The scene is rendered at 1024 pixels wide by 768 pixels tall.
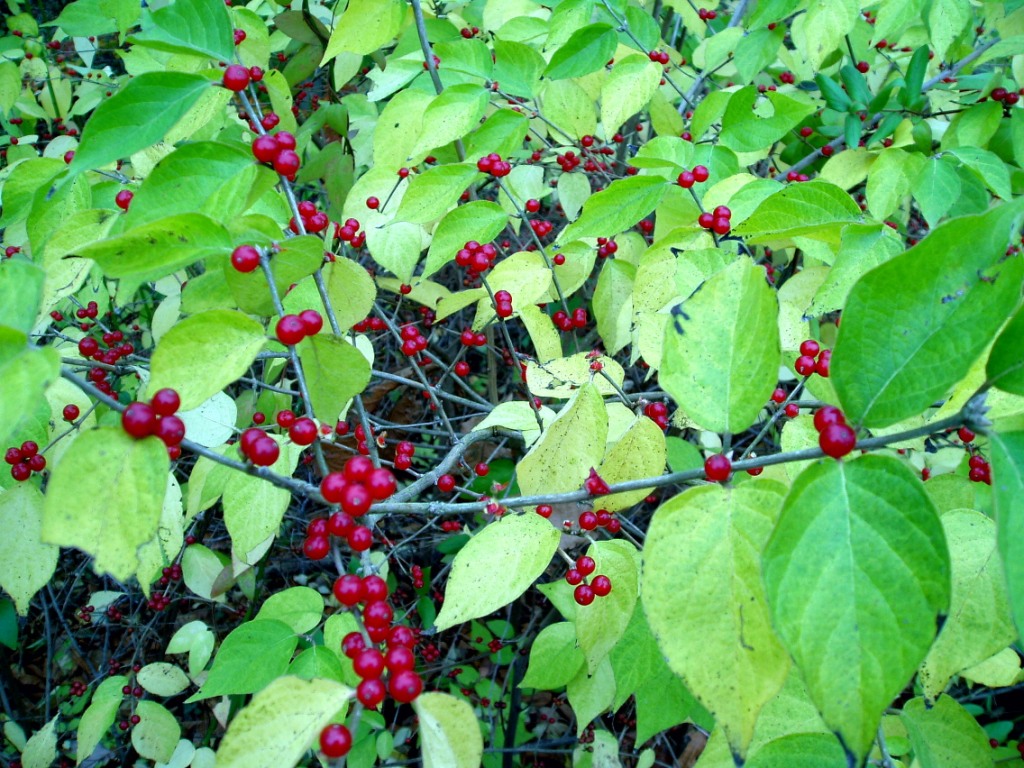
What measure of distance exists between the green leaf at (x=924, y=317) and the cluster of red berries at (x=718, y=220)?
79cm

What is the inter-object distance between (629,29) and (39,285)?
1.75m

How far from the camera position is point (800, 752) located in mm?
965

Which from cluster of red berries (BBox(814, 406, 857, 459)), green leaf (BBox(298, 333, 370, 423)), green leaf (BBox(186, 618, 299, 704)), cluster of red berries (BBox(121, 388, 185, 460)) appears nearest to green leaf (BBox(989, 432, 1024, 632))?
cluster of red berries (BBox(814, 406, 857, 459))

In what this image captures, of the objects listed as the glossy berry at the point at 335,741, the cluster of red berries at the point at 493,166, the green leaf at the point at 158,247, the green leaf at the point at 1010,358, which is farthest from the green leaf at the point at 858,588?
the cluster of red berries at the point at 493,166

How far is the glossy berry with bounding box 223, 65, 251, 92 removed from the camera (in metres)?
1.03

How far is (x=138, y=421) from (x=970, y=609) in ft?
3.97

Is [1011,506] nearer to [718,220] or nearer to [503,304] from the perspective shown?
[718,220]

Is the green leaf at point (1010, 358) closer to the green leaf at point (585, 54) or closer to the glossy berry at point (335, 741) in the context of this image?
the glossy berry at point (335, 741)

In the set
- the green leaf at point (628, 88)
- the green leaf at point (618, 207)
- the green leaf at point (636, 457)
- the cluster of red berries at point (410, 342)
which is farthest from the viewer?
the cluster of red berries at point (410, 342)

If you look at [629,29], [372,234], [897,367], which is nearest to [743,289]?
[897,367]

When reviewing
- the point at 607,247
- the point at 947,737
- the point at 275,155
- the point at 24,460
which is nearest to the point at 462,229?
the point at 275,155

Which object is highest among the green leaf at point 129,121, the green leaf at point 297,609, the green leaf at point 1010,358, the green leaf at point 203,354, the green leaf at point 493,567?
the green leaf at point 129,121

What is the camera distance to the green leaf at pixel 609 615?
3.95 feet

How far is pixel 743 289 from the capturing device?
2.75 ft
